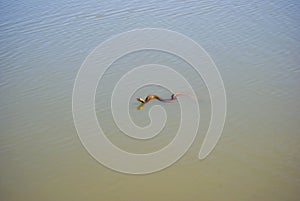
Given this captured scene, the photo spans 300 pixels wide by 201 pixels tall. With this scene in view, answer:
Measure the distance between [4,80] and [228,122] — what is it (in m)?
2.39

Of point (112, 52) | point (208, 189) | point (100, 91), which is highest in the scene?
point (112, 52)

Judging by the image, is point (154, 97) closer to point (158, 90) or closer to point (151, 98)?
point (151, 98)

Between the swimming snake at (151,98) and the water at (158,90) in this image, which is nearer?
the water at (158,90)

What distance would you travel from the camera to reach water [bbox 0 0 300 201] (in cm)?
281

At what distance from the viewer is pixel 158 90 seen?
366cm

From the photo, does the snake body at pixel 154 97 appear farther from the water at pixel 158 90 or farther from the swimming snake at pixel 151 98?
the water at pixel 158 90

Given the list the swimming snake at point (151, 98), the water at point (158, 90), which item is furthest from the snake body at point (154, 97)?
the water at point (158, 90)

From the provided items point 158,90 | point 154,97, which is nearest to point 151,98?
point 154,97

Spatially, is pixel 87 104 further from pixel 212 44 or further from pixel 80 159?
pixel 212 44

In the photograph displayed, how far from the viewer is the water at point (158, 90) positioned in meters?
2.81

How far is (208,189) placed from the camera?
275cm

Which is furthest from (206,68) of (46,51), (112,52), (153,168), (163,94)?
(46,51)

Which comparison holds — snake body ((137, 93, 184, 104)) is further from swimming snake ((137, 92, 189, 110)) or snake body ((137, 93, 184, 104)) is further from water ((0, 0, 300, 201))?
water ((0, 0, 300, 201))

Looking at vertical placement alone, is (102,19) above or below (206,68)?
above
